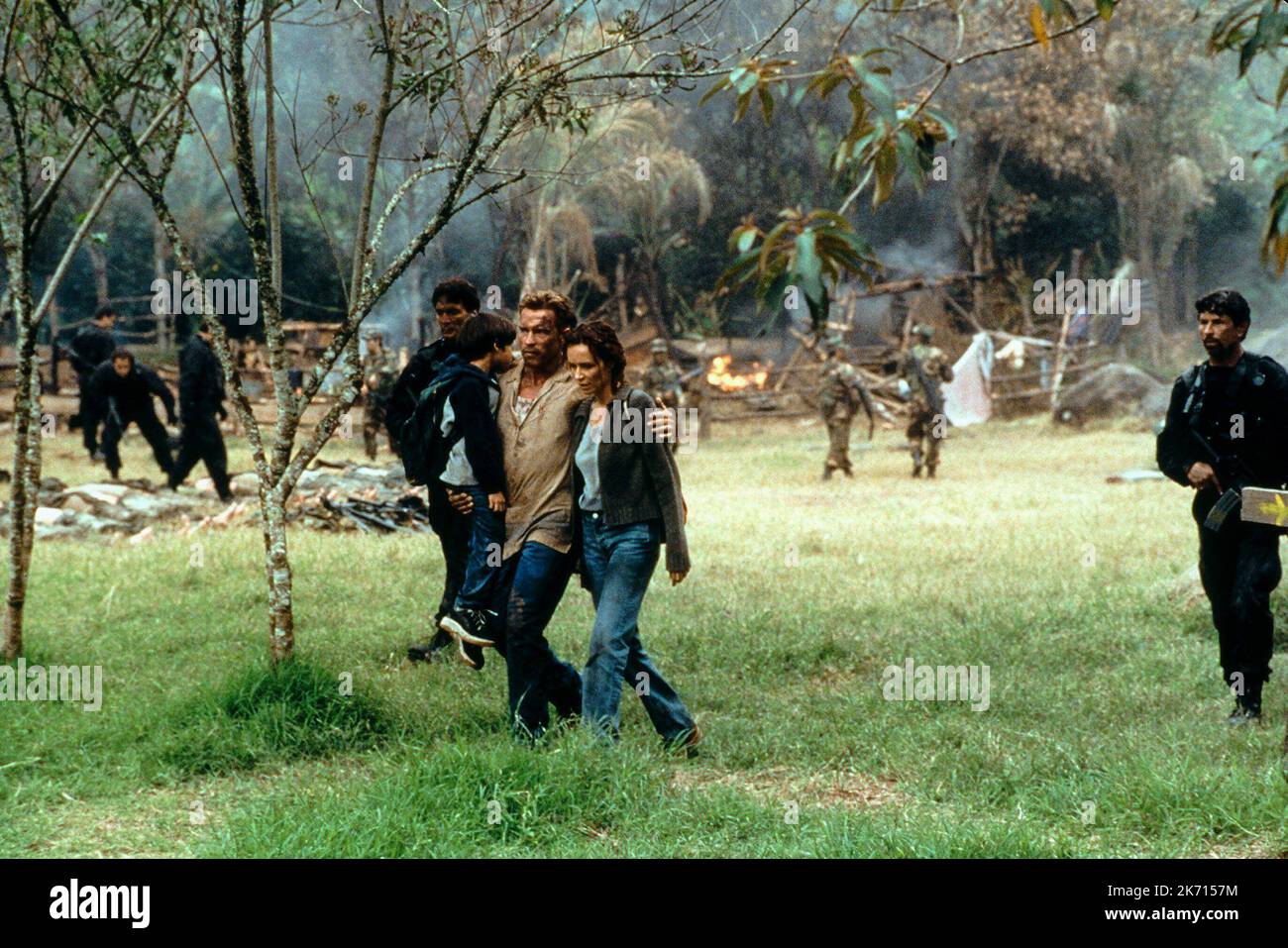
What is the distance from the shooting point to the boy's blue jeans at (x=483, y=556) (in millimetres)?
5977

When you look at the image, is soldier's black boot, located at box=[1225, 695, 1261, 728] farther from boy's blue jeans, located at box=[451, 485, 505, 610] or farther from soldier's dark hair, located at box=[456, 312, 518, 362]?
soldier's dark hair, located at box=[456, 312, 518, 362]

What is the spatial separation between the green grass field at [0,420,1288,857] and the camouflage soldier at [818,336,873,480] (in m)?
5.32

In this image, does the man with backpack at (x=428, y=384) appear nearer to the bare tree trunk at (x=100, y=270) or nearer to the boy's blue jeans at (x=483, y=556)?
the boy's blue jeans at (x=483, y=556)

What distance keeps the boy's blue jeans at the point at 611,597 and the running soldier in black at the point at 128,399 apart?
1088cm

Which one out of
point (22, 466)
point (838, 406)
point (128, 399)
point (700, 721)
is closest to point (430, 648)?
point (700, 721)

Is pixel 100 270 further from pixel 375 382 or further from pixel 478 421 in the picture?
pixel 478 421

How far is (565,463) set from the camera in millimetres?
5785

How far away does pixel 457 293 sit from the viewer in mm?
6879

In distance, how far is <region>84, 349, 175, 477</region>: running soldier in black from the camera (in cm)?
1538

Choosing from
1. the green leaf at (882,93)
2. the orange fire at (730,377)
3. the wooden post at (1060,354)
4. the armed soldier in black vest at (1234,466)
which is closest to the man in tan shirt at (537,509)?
the green leaf at (882,93)
